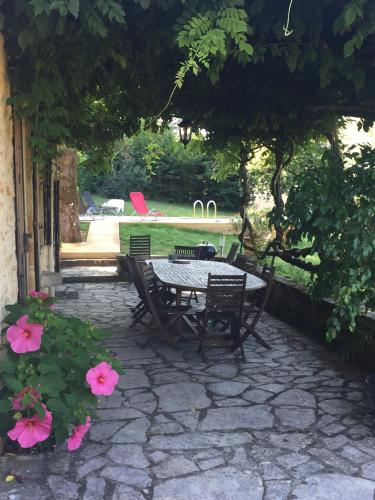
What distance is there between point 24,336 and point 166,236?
11.3 meters

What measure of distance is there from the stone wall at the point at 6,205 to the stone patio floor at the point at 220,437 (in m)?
1.02

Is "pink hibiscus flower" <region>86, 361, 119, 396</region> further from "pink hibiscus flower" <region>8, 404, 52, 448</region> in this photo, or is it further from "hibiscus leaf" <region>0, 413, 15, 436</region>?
"hibiscus leaf" <region>0, 413, 15, 436</region>

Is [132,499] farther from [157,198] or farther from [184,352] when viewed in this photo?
[157,198]

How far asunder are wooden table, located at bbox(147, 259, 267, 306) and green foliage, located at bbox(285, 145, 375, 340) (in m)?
1.31

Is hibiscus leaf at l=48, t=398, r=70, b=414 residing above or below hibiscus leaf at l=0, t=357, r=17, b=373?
below

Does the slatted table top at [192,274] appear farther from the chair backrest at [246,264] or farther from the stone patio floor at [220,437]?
the stone patio floor at [220,437]

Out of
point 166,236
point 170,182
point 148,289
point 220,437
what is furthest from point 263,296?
point 170,182

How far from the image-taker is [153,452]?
2.94m

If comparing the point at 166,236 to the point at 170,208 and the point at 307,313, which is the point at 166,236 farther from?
the point at 170,208

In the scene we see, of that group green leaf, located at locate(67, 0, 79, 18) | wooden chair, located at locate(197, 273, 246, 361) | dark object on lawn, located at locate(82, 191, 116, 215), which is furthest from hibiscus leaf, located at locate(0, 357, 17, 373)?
dark object on lawn, located at locate(82, 191, 116, 215)

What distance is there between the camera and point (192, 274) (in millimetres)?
5516

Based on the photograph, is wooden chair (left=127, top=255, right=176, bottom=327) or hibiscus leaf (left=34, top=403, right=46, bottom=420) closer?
hibiscus leaf (left=34, top=403, right=46, bottom=420)

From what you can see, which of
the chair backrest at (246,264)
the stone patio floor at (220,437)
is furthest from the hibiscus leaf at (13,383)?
the chair backrest at (246,264)

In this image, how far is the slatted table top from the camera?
491 cm
